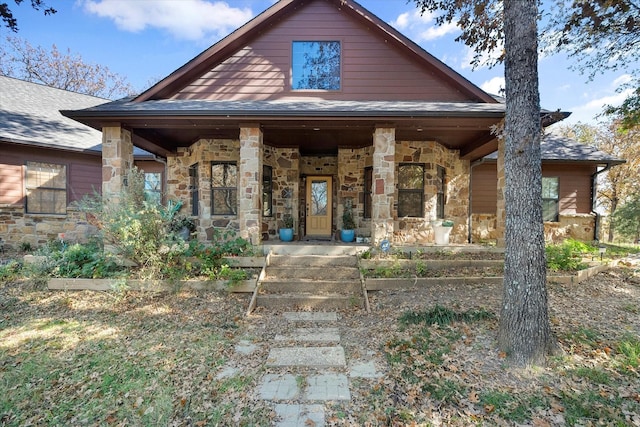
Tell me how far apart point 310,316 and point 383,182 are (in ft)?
10.1

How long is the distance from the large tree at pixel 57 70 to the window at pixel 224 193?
16805 millimetres

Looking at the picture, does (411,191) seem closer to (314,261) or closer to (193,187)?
(314,261)

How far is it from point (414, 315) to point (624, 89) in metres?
6.07

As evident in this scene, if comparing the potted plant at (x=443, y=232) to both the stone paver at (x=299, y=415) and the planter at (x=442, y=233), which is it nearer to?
the planter at (x=442, y=233)

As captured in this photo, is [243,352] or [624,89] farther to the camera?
[624,89]

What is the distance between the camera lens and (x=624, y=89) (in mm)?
5547

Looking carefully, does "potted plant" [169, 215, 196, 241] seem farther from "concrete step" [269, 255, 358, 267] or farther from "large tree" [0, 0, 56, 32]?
"large tree" [0, 0, 56, 32]

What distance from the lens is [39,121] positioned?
9.32 m

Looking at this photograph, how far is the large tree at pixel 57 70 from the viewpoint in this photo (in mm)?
16734

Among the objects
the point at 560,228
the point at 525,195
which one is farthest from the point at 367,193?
the point at 560,228

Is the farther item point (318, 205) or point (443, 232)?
point (318, 205)

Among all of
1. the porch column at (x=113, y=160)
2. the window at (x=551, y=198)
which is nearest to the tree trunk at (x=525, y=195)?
the porch column at (x=113, y=160)

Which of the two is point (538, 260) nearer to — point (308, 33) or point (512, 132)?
point (512, 132)

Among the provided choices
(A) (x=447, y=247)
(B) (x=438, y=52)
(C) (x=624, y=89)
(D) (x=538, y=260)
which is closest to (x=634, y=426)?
(D) (x=538, y=260)
